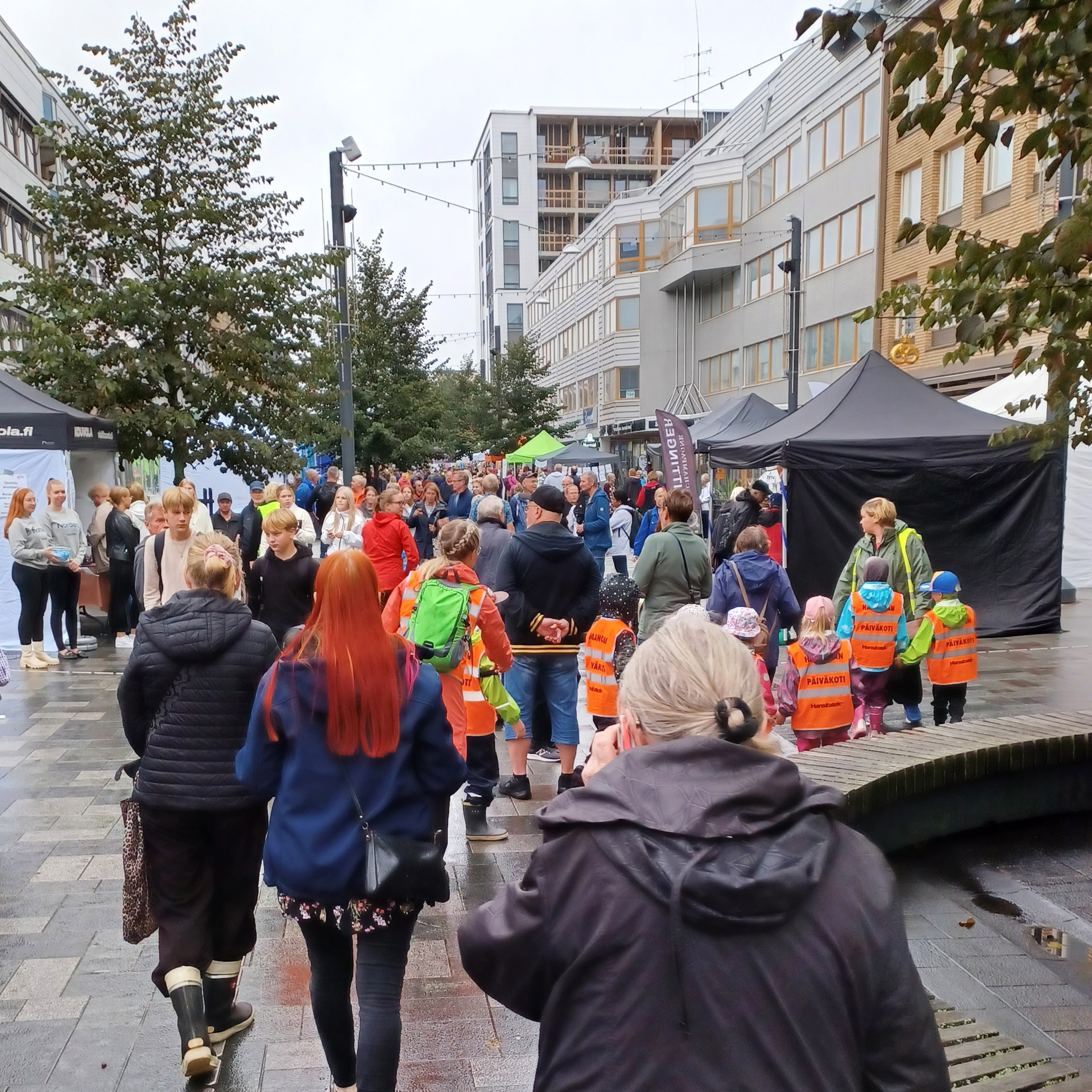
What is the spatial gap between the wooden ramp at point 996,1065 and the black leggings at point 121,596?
10.2m

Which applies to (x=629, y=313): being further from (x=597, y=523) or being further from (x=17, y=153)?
(x=597, y=523)

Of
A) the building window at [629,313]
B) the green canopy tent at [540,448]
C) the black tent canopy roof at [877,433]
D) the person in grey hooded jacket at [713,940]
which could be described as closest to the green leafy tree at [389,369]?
the green canopy tent at [540,448]

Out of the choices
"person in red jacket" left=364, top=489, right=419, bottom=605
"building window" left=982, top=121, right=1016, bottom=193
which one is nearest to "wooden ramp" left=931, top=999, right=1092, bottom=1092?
"person in red jacket" left=364, top=489, right=419, bottom=605

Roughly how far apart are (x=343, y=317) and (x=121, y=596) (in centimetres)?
494

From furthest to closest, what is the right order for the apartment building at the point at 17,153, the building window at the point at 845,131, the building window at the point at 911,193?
the apartment building at the point at 17,153, the building window at the point at 845,131, the building window at the point at 911,193

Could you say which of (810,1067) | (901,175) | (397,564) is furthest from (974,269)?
(901,175)

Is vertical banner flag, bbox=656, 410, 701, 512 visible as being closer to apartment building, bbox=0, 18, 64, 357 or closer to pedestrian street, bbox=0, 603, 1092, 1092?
pedestrian street, bbox=0, 603, 1092, 1092

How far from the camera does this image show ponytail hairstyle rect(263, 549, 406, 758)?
2.94 meters

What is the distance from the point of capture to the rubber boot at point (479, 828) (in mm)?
5781

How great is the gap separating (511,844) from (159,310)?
11.7 metres

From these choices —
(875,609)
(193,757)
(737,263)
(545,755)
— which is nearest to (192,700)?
(193,757)

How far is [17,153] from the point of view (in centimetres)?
3475

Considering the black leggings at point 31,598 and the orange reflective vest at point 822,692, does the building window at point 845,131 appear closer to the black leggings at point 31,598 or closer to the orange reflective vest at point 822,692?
the black leggings at point 31,598

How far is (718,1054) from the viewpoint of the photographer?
1.49 m
